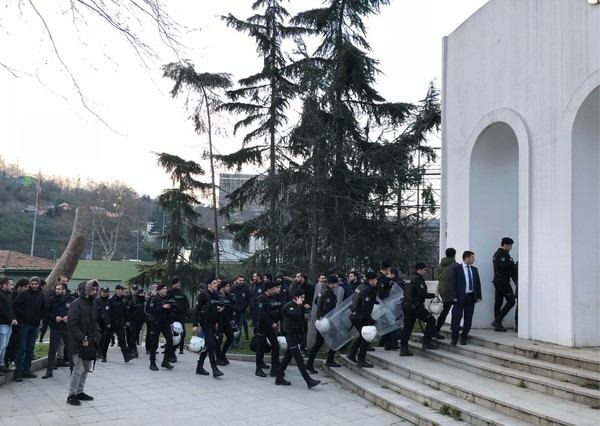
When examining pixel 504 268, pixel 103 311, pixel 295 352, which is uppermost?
pixel 504 268

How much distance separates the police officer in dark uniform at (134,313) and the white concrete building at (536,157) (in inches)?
300

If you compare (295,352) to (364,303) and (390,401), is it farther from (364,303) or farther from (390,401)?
(390,401)

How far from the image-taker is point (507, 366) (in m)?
8.44

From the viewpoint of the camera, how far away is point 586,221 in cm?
898

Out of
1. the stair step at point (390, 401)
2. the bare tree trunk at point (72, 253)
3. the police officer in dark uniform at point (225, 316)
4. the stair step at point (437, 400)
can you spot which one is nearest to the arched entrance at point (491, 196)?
the stair step at point (437, 400)

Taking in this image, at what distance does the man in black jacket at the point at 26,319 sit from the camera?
9805 millimetres

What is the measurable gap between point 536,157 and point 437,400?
16.6 feet

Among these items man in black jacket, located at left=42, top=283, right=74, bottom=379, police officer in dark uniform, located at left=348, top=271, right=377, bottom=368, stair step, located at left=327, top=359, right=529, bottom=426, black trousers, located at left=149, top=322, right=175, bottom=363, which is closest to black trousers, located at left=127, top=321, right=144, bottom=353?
black trousers, located at left=149, top=322, right=175, bottom=363

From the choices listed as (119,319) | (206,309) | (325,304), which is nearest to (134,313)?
(119,319)

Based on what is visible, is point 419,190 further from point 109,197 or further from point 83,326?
point 109,197

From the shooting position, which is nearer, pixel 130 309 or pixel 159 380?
pixel 159 380

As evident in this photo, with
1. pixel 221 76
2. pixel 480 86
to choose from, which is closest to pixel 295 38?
pixel 221 76

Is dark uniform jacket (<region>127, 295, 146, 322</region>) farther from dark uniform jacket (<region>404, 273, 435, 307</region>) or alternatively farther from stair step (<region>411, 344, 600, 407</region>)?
stair step (<region>411, 344, 600, 407</region>)

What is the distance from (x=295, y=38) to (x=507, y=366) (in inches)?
709
